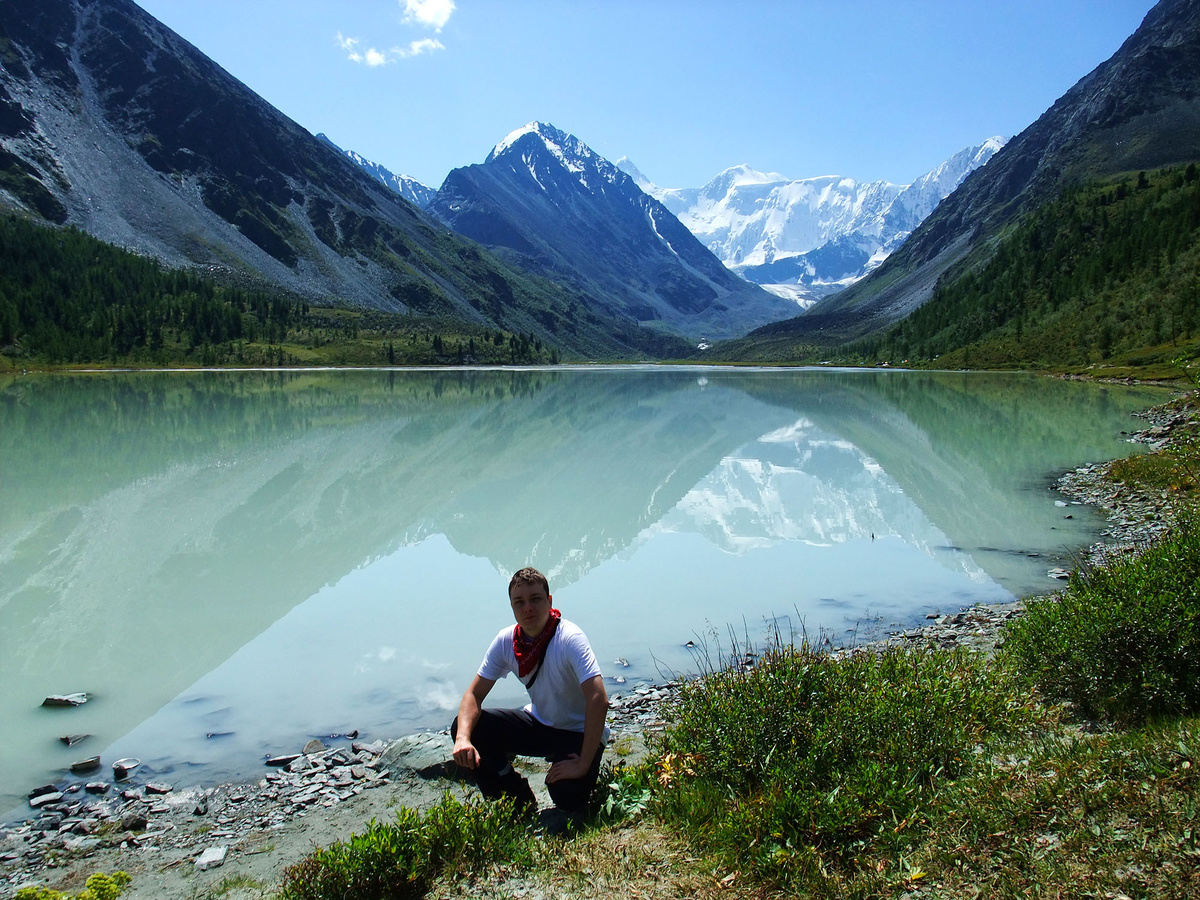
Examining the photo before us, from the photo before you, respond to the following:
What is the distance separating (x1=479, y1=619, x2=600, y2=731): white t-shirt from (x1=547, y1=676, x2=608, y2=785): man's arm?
0.14 m

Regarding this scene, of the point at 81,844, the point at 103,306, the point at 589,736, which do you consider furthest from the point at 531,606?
the point at 103,306

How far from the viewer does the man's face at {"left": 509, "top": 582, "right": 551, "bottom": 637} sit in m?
6.67

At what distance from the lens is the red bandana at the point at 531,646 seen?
694 centimetres

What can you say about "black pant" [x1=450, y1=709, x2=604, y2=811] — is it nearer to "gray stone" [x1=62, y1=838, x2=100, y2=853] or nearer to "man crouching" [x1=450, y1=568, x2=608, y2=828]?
"man crouching" [x1=450, y1=568, x2=608, y2=828]

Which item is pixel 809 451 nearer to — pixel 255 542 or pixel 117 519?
pixel 255 542

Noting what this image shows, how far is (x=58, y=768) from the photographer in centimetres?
906

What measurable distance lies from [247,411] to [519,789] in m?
55.8

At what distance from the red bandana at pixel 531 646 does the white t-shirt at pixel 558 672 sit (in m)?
0.05

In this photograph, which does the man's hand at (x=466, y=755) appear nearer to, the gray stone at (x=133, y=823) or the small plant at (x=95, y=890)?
the small plant at (x=95, y=890)

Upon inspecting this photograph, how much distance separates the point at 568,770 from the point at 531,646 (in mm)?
1132

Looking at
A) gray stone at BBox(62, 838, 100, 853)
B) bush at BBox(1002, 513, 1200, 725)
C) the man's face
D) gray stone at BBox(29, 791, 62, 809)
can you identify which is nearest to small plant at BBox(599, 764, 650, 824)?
the man's face

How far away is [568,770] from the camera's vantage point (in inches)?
259

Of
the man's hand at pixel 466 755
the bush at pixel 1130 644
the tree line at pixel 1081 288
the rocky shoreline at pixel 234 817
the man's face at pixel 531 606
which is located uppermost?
the tree line at pixel 1081 288

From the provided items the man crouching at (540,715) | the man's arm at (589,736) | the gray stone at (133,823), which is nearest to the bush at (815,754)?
the man's arm at (589,736)
